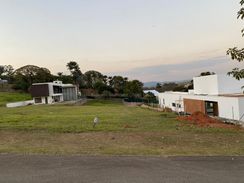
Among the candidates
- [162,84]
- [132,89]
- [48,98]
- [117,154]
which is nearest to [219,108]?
[117,154]

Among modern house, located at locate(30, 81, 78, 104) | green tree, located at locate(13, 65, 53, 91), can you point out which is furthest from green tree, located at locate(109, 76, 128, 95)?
modern house, located at locate(30, 81, 78, 104)

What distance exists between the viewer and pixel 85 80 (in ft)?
372

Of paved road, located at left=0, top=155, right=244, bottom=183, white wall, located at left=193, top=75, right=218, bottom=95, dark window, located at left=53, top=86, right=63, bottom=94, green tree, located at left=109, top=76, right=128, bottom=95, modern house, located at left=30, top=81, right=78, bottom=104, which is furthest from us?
green tree, located at left=109, top=76, right=128, bottom=95

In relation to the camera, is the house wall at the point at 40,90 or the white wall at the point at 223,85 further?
the house wall at the point at 40,90

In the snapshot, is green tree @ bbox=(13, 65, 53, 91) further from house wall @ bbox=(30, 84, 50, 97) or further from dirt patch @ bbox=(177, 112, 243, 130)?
dirt patch @ bbox=(177, 112, 243, 130)

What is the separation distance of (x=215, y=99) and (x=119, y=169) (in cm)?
3220

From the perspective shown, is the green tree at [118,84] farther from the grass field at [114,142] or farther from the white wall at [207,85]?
the grass field at [114,142]

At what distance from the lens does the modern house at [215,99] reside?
33438 millimetres

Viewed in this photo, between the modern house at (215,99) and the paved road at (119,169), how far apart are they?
84.3ft

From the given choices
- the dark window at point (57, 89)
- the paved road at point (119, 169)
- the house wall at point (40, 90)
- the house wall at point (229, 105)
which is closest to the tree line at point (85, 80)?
the dark window at point (57, 89)

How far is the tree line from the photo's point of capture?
3671 inches

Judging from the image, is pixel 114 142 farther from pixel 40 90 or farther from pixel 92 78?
A: pixel 92 78

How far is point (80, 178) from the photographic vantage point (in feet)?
21.9

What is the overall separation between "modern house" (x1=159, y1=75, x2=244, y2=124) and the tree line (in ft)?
119
